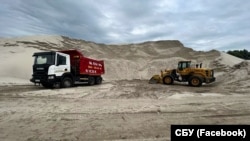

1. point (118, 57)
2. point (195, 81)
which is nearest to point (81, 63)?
point (195, 81)

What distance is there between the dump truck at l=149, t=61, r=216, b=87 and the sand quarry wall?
49.2ft

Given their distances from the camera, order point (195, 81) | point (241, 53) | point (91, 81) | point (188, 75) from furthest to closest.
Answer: point (241, 53) < point (91, 81) < point (188, 75) < point (195, 81)

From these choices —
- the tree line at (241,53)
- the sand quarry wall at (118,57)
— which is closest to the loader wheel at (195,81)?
the sand quarry wall at (118,57)

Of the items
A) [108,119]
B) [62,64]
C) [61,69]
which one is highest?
[62,64]

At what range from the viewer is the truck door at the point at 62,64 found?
19.3 m

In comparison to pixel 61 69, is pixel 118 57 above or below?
above

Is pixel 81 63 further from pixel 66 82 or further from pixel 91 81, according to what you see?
pixel 91 81

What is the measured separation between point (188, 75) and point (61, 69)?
11173mm

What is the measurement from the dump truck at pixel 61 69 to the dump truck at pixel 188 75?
7.01m

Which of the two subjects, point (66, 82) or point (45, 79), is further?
point (66, 82)

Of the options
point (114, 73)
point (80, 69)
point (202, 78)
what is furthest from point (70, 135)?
point (114, 73)

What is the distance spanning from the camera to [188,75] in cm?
2334

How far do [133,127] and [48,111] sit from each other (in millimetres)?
4126

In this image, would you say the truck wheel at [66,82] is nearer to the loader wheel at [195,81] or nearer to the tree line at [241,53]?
the loader wheel at [195,81]
